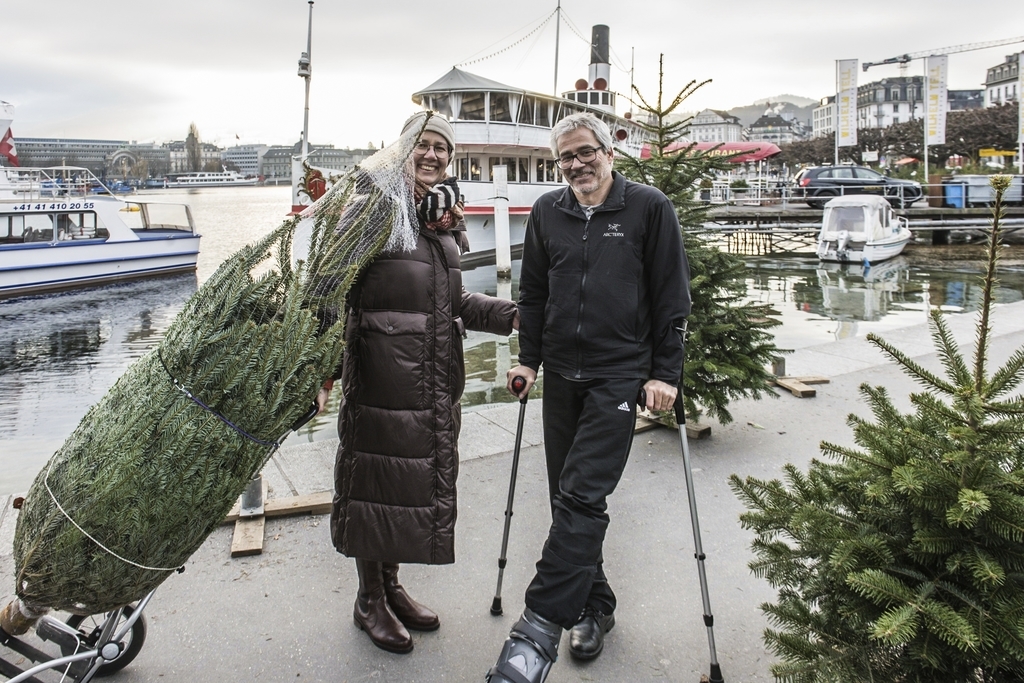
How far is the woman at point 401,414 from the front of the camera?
2709 mm

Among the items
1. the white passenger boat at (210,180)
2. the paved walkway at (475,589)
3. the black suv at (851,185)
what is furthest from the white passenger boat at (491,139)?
the white passenger boat at (210,180)

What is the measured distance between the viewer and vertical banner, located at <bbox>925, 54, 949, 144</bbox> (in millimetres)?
34062

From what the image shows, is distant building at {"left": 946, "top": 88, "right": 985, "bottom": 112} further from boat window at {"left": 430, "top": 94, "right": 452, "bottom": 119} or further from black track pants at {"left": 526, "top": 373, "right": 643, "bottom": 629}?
black track pants at {"left": 526, "top": 373, "right": 643, "bottom": 629}

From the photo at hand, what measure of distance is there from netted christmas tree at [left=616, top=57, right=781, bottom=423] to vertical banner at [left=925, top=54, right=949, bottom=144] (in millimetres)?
35157

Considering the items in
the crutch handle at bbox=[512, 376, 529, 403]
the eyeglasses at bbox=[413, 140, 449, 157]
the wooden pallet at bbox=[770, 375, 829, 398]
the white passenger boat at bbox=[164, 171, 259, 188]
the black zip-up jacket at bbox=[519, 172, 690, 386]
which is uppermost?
the white passenger boat at bbox=[164, 171, 259, 188]

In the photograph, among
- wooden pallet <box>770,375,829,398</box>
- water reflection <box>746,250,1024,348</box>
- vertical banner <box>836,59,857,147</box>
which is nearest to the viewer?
wooden pallet <box>770,375,829,398</box>

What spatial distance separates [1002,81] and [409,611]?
153 meters

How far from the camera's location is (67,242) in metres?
22.4

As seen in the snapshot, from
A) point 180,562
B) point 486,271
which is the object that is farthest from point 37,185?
point 180,562

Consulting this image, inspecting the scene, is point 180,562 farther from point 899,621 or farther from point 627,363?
point 899,621

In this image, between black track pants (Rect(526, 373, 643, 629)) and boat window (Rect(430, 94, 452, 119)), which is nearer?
black track pants (Rect(526, 373, 643, 629))

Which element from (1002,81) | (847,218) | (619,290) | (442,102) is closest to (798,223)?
(847,218)

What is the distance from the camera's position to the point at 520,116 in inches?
1065

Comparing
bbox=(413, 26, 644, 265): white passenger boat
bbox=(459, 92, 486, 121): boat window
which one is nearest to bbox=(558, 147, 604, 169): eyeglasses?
bbox=(413, 26, 644, 265): white passenger boat
